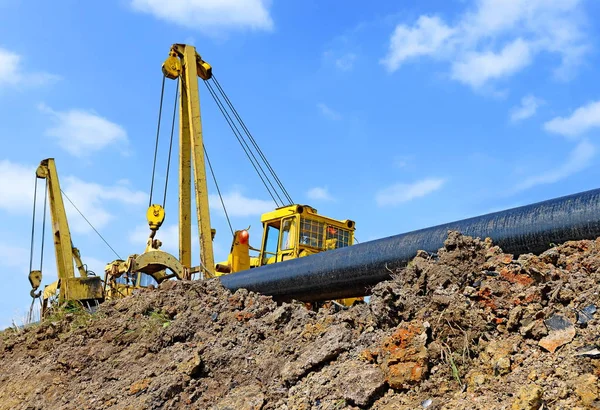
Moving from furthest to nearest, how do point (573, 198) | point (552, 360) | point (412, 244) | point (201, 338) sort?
point (201, 338) < point (412, 244) < point (573, 198) < point (552, 360)

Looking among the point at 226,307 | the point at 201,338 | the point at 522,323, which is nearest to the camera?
the point at 522,323

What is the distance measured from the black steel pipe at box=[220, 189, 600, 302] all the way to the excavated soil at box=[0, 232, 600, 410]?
18 centimetres

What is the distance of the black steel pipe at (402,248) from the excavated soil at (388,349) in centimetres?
18

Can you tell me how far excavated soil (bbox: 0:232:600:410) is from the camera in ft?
10.6

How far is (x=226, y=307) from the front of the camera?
5.68m

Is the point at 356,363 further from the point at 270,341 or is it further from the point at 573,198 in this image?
the point at 573,198

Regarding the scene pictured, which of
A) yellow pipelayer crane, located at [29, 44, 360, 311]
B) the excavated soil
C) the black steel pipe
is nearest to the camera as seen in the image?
the excavated soil

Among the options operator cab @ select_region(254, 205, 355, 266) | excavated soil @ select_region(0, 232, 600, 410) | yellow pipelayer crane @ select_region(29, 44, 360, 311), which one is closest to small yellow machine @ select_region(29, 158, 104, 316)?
yellow pipelayer crane @ select_region(29, 44, 360, 311)

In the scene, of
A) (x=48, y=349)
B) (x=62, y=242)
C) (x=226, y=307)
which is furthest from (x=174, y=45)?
(x=226, y=307)

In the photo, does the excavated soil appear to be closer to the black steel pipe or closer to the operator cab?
the black steel pipe

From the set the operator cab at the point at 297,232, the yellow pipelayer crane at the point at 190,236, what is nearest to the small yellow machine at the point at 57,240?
the yellow pipelayer crane at the point at 190,236

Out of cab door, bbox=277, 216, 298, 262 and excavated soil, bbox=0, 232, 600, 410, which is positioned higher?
cab door, bbox=277, 216, 298, 262

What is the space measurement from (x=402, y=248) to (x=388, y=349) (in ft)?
4.12

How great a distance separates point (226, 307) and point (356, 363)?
2.07 meters
